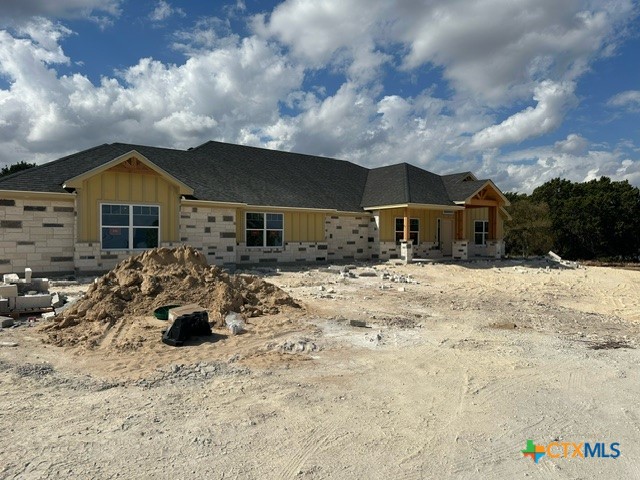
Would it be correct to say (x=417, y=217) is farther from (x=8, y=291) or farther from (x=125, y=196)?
(x=8, y=291)

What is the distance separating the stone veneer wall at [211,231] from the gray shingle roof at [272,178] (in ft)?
2.23

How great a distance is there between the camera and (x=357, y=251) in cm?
2478

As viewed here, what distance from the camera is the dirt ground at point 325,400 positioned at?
3570 mm

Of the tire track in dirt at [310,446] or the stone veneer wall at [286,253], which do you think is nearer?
the tire track in dirt at [310,446]

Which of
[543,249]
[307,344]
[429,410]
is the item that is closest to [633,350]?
[429,410]

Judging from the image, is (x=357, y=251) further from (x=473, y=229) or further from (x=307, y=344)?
(x=307, y=344)

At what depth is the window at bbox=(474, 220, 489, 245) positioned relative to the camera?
92.2 feet

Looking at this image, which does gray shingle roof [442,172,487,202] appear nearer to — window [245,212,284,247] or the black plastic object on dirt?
window [245,212,284,247]

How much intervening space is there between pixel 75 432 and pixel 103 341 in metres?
3.49

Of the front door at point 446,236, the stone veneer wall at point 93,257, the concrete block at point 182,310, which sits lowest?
the concrete block at point 182,310

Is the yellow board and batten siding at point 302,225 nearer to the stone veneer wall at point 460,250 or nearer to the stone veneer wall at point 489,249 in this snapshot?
the stone veneer wall at point 460,250

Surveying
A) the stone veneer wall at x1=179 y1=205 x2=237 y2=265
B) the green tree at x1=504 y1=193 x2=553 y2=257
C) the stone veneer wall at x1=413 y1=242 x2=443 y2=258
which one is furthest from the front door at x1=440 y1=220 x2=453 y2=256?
the stone veneer wall at x1=179 y1=205 x2=237 y2=265

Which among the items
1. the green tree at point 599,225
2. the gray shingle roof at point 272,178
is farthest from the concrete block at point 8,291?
the green tree at point 599,225

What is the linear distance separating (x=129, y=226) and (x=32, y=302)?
7896mm
